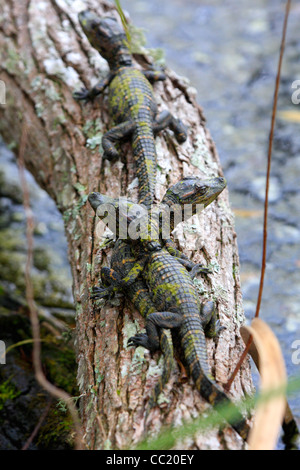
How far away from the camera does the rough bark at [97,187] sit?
8.42 feet

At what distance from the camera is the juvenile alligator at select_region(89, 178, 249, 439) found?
8.23 ft

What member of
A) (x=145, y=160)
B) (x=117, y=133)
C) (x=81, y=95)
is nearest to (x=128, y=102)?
(x=117, y=133)

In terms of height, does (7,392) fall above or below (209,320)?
below

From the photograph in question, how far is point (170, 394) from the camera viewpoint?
8.26 feet

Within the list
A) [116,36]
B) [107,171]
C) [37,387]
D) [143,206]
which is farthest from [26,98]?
[37,387]

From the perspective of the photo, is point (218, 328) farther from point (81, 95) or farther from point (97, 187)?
point (81, 95)

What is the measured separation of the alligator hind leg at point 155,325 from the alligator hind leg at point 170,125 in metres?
1.94

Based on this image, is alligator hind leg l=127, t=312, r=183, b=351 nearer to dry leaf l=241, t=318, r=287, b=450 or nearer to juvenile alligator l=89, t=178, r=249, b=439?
juvenile alligator l=89, t=178, r=249, b=439

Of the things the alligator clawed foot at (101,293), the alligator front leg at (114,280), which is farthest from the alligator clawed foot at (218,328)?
the alligator clawed foot at (101,293)

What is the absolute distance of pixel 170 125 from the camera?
4234mm

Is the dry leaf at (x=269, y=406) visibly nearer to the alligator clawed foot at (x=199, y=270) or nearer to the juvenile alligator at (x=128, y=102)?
the alligator clawed foot at (x=199, y=270)

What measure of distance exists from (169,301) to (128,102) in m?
2.08

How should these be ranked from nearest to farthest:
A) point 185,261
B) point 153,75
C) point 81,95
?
point 185,261, point 81,95, point 153,75

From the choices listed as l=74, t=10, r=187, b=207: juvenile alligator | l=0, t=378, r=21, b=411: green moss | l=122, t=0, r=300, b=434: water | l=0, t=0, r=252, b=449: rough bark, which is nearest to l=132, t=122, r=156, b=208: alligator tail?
l=74, t=10, r=187, b=207: juvenile alligator
